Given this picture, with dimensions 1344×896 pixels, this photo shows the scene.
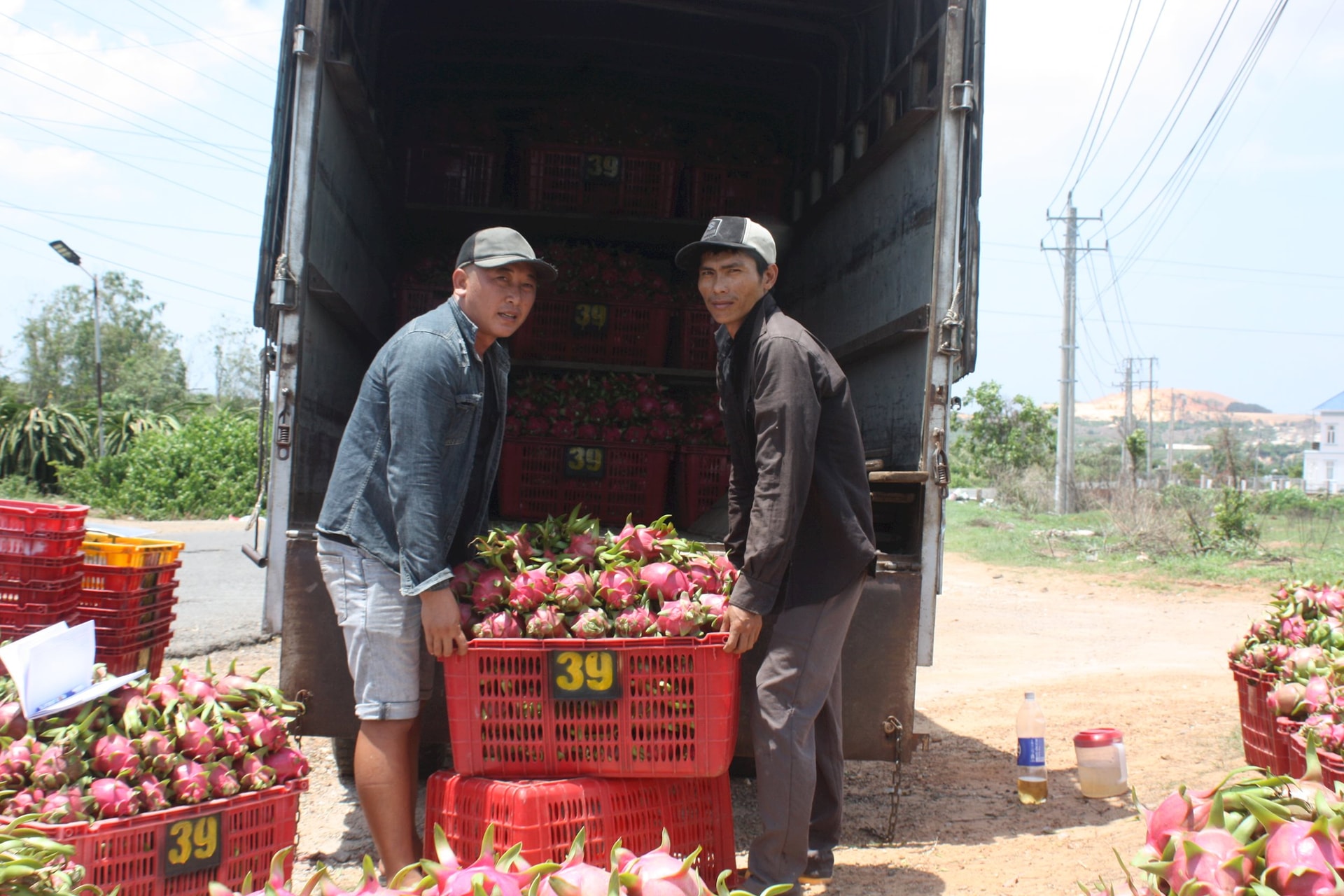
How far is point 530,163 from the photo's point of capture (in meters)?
6.66

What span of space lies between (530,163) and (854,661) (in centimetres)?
412

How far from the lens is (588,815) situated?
3.19 m

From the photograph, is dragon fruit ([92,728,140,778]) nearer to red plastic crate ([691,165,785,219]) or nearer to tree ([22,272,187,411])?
red plastic crate ([691,165,785,219])

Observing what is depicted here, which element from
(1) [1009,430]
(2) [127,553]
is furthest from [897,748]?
(1) [1009,430]

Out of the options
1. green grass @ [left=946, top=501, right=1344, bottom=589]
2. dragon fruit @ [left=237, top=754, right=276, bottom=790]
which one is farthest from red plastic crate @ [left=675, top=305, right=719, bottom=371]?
green grass @ [left=946, top=501, right=1344, bottom=589]

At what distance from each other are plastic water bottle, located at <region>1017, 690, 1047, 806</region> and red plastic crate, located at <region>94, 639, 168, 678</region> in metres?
3.76

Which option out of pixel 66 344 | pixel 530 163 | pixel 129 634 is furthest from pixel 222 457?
pixel 66 344

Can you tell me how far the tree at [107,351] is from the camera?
43094mm

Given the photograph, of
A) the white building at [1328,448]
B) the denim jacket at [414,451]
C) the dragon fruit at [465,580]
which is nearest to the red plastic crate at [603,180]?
the denim jacket at [414,451]

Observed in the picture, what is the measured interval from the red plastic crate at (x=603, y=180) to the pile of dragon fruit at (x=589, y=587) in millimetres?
3535

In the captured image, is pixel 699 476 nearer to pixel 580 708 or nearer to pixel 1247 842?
pixel 580 708

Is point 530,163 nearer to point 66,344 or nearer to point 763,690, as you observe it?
point 763,690

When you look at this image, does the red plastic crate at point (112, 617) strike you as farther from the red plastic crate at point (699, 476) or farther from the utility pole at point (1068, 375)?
the utility pole at point (1068, 375)

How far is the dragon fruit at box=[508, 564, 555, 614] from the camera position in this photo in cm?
330
